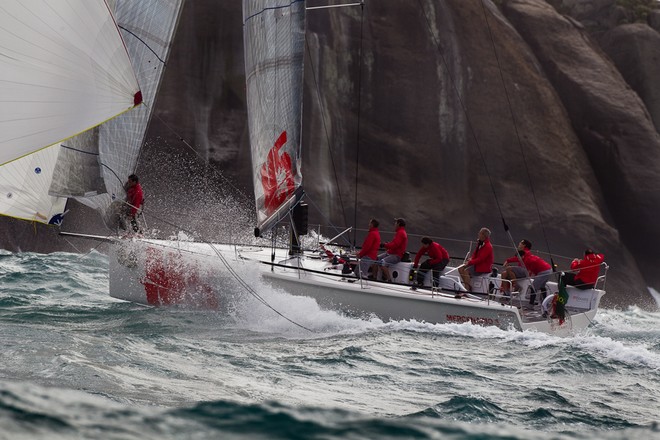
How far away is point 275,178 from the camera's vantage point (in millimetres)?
13117

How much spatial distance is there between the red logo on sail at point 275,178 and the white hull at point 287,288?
2.70 feet

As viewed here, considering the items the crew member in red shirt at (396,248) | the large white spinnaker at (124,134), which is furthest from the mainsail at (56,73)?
the crew member in red shirt at (396,248)

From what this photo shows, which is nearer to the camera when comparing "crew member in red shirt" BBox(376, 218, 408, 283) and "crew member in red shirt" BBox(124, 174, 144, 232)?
"crew member in red shirt" BBox(124, 174, 144, 232)

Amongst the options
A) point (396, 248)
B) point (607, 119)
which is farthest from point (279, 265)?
point (607, 119)

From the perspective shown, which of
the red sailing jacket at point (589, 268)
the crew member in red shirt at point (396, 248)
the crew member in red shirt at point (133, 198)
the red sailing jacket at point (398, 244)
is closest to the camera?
the crew member in red shirt at point (133, 198)

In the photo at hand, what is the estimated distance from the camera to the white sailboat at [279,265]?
11.9 meters

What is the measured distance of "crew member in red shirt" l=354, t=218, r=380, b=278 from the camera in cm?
1286

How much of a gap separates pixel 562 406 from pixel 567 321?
17.6 ft

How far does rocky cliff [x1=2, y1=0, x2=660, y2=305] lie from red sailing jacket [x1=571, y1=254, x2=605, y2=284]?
11.3 metres

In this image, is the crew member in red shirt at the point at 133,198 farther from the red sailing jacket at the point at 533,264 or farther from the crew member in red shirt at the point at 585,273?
the crew member in red shirt at the point at 585,273

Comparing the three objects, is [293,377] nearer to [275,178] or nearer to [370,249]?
[370,249]

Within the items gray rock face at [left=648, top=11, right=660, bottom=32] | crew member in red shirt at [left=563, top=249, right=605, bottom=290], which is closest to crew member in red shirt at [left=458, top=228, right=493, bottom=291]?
crew member in red shirt at [left=563, top=249, right=605, bottom=290]

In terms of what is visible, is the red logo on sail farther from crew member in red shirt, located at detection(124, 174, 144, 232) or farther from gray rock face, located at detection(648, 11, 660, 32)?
gray rock face, located at detection(648, 11, 660, 32)

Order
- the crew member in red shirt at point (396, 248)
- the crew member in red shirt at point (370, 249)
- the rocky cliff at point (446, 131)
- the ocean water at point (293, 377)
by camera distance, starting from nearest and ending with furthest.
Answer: the ocean water at point (293, 377) → the crew member in red shirt at point (370, 249) → the crew member in red shirt at point (396, 248) → the rocky cliff at point (446, 131)
